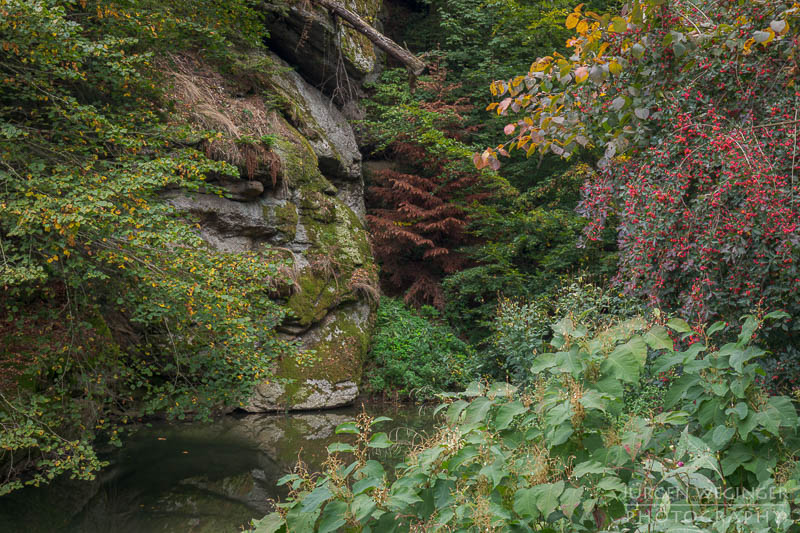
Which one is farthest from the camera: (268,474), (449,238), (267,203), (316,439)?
(449,238)

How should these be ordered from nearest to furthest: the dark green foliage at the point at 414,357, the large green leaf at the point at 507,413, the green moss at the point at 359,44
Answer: the large green leaf at the point at 507,413 → the dark green foliage at the point at 414,357 → the green moss at the point at 359,44

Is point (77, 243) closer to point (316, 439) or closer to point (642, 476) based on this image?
point (316, 439)

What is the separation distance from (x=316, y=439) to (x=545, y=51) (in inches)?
334

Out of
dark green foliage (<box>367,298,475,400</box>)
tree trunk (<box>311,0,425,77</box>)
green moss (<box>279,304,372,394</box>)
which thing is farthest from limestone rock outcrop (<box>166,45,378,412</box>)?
tree trunk (<box>311,0,425,77</box>)

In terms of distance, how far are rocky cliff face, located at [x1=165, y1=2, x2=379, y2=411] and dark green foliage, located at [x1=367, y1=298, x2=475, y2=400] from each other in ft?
1.05

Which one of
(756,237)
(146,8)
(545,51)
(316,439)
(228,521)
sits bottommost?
(316,439)

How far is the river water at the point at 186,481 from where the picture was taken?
13.1 feet

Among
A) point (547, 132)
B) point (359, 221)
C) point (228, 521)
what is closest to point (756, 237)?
point (547, 132)

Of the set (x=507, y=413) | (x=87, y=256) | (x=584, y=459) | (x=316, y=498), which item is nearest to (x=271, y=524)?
(x=316, y=498)

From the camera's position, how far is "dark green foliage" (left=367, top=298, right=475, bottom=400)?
7602 mm

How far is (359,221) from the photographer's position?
9422mm

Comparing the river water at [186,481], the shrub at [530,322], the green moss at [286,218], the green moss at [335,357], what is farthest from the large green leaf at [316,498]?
the green moss at [286,218]

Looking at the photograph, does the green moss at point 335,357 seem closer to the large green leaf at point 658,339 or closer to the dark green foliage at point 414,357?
the dark green foliage at point 414,357

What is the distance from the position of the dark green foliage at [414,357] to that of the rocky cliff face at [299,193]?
0.32 meters
